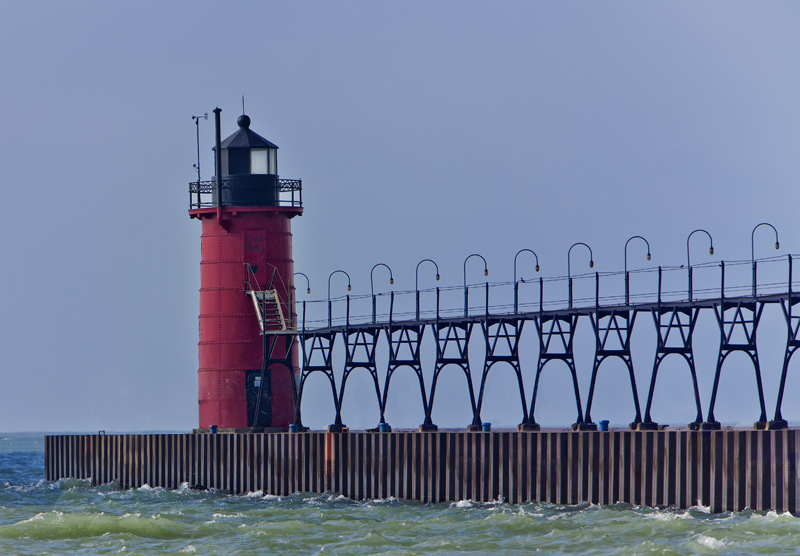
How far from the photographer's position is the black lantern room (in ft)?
194

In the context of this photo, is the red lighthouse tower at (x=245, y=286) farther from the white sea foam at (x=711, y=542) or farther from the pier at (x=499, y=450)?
the white sea foam at (x=711, y=542)

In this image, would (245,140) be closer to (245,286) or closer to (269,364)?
(245,286)

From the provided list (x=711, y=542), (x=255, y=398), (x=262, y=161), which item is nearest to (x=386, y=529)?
(x=711, y=542)

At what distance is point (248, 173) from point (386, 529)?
2367 centimetres

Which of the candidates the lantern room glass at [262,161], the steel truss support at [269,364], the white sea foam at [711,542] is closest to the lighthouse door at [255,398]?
the steel truss support at [269,364]

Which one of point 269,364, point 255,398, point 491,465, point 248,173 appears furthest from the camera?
point 248,173

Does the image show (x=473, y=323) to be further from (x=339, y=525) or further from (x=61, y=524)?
(x=61, y=524)

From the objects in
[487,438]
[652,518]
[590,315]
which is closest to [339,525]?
[487,438]

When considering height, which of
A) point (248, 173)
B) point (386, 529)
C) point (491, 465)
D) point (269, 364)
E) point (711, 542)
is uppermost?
point (248, 173)

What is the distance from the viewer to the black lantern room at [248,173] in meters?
59.0

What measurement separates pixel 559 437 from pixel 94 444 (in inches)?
997

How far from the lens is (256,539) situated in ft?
125

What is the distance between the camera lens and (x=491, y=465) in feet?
143

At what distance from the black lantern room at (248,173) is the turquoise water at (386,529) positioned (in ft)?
48.0
